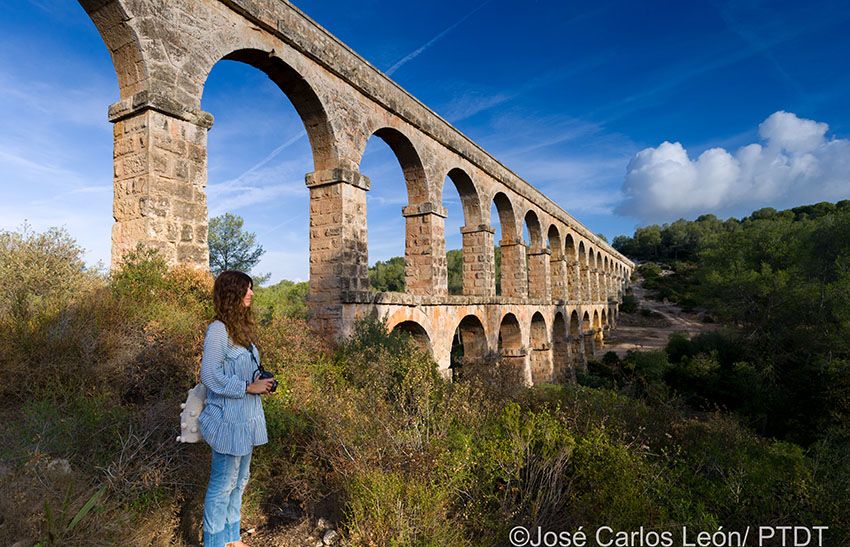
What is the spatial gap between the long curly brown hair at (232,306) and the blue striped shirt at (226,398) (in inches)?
1.4

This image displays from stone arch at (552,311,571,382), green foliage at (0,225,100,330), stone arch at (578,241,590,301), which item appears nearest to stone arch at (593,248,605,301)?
stone arch at (578,241,590,301)

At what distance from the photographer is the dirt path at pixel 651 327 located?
30013 mm

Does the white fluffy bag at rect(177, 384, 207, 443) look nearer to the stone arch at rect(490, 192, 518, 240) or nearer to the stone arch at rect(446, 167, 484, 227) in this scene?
the stone arch at rect(446, 167, 484, 227)

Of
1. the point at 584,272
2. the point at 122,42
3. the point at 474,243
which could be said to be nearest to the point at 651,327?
the point at 584,272

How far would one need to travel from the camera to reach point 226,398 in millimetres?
2496

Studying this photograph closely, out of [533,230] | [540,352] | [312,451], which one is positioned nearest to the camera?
[312,451]

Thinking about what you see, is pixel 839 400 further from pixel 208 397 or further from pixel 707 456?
pixel 208 397

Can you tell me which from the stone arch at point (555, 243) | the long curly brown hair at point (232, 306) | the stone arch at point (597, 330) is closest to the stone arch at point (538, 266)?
the stone arch at point (555, 243)

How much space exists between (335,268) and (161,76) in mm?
3726

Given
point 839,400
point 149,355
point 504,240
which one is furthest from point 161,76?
point 839,400

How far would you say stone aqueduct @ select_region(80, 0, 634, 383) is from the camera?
5.20 meters

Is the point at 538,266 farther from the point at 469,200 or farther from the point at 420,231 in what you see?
the point at 420,231

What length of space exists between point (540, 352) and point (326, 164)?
12386mm

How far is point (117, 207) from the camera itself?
5.32 metres
